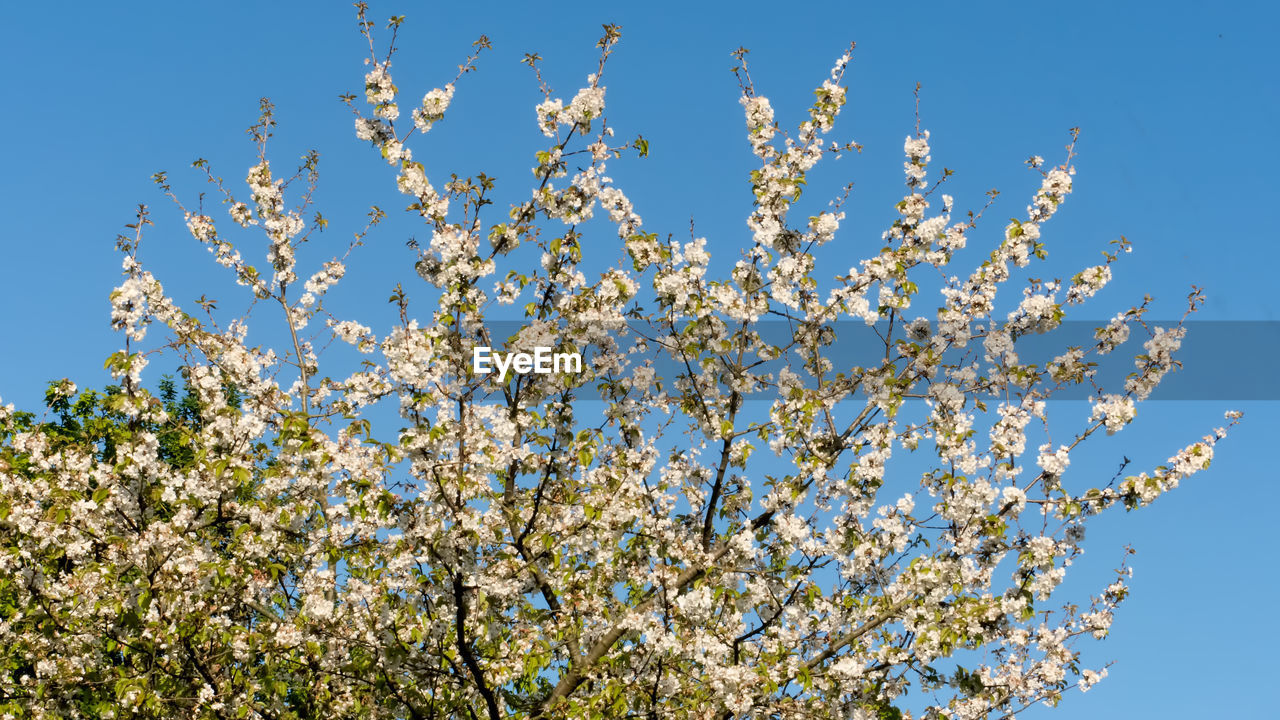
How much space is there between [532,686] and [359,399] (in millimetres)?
3958

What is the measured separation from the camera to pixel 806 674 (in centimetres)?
798

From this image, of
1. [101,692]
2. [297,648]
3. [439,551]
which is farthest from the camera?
[101,692]

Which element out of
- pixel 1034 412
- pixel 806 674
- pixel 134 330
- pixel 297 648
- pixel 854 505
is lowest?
pixel 806 674

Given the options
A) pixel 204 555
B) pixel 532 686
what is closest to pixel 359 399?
pixel 204 555

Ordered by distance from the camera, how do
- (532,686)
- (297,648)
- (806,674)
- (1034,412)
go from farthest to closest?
(532,686)
(297,648)
(1034,412)
(806,674)

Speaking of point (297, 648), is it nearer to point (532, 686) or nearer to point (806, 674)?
point (532, 686)

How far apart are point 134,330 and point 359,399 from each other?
7.02ft

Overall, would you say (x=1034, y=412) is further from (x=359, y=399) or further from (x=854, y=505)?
(x=359, y=399)

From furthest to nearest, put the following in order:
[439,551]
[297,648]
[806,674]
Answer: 1. [297,648]
2. [806,674]
3. [439,551]

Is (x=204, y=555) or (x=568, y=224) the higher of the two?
(x=568, y=224)

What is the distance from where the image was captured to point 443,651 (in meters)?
8.21

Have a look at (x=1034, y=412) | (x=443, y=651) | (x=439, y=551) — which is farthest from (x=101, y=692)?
(x=1034, y=412)

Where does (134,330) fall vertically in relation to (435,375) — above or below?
above

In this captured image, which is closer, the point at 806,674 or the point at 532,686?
the point at 806,674
